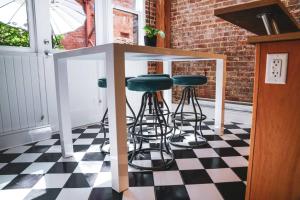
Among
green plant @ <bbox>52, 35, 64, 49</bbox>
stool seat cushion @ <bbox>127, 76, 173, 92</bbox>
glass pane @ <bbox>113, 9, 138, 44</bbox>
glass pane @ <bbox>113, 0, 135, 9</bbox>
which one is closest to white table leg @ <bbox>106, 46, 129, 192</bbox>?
stool seat cushion @ <bbox>127, 76, 173, 92</bbox>

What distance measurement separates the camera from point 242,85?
3070mm

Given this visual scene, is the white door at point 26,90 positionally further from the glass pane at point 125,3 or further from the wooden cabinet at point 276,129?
the wooden cabinet at point 276,129

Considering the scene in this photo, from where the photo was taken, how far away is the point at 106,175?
5.36 feet

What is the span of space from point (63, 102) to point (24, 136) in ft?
2.87

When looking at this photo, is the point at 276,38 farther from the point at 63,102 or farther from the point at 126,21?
the point at 126,21

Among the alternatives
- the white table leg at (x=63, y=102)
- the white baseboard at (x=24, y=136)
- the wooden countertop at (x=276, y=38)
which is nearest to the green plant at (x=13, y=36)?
the white table leg at (x=63, y=102)

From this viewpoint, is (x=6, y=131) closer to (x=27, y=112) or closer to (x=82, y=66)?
(x=27, y=112)

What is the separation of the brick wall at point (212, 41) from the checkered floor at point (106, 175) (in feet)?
3.66

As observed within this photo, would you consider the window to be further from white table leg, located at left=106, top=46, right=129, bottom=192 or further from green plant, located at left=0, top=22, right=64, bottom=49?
white table leg, located at left=106, top=46, right=129, bottom=192

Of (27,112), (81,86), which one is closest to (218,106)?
(81,86)

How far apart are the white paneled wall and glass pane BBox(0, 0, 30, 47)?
181mm

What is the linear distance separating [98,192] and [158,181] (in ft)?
1.42

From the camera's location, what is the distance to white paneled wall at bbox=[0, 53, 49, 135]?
2148 millimetres

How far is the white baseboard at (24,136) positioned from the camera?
2.19 meters
